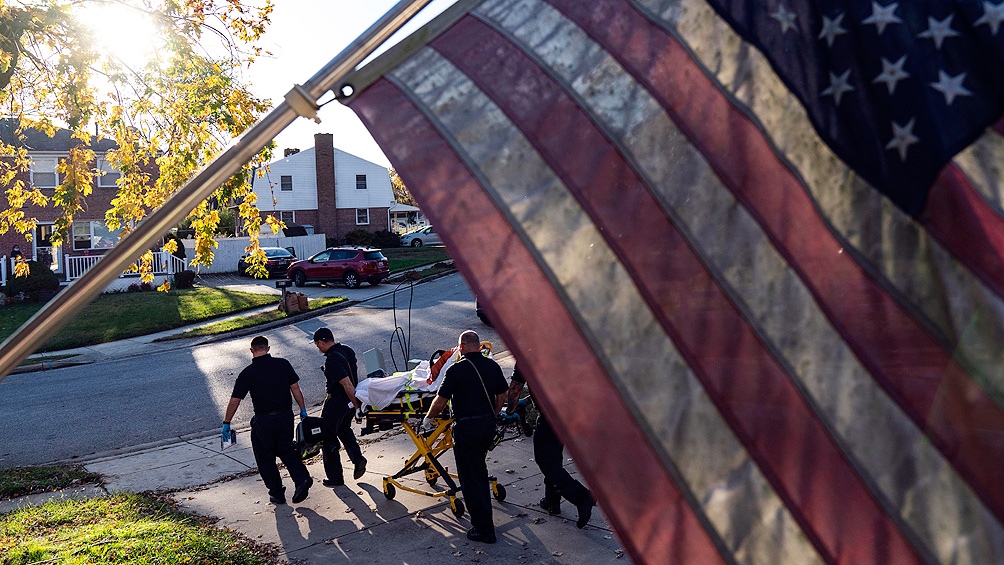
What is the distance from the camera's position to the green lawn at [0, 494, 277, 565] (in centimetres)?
728

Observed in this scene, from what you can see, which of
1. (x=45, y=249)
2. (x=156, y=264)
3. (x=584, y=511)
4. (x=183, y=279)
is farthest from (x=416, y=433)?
(x=45, y=249)

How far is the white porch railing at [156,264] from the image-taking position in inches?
1419

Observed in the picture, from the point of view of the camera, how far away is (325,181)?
58.3 m

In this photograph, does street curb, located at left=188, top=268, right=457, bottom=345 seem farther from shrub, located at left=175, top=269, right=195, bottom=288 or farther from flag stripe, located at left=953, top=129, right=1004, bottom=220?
flag stripe, located at left=953, top=129, right=1004, bottom=220

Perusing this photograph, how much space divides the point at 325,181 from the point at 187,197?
187ft

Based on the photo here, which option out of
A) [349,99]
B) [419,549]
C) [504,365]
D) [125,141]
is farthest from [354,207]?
[349,99]

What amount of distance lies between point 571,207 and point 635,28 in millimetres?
684

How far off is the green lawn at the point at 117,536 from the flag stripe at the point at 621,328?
5.83 metres

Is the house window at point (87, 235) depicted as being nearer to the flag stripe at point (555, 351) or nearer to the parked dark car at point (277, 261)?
the parked dark car at point (277, 261)

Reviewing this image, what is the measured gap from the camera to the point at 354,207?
6003 cm

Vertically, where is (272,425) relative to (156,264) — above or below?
below

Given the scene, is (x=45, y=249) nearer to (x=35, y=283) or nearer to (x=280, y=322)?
(x=35, y=283)

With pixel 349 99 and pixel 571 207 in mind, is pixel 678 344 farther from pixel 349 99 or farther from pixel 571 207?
pixel 349 99

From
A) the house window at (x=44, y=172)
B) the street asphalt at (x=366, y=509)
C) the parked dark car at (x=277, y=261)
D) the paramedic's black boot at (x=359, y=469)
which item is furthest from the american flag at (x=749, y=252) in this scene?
the house window at (x=44, y=172)
